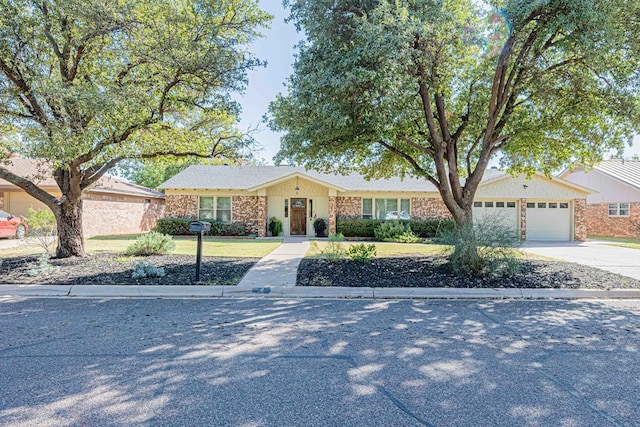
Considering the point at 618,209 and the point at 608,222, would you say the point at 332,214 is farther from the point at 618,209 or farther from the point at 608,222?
the point at 608,222

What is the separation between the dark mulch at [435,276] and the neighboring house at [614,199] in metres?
16.5

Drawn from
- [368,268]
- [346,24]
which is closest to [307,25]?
[346,24]

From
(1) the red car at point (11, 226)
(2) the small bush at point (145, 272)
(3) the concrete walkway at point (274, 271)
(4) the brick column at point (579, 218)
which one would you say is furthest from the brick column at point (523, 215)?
(1) the red car at point (11, 226)

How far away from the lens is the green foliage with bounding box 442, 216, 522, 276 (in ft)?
27.1

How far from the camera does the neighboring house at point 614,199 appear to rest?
22.5 m

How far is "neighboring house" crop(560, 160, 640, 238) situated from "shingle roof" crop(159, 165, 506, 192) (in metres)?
7.93

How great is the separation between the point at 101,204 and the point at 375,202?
15.9m

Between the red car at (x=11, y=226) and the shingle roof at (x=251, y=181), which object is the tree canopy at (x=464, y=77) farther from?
the red car at (x=11, y=226)

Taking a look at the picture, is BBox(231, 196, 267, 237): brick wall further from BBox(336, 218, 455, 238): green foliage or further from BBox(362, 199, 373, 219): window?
BBox(362, 199, 373, 219): window

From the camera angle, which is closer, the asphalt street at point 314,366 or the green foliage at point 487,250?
the asphalt street at point 314,366

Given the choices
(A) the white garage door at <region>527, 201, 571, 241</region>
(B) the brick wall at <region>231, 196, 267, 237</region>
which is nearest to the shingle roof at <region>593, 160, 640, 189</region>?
(A) the white garage door at <region>527, 201, 571, 241</region>

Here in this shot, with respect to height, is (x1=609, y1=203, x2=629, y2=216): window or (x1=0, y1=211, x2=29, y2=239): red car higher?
(x1=609, y1=203, x2=629, y2=216): window

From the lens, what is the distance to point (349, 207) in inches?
825

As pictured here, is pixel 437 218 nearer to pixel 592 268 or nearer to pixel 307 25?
pixel 592 268
